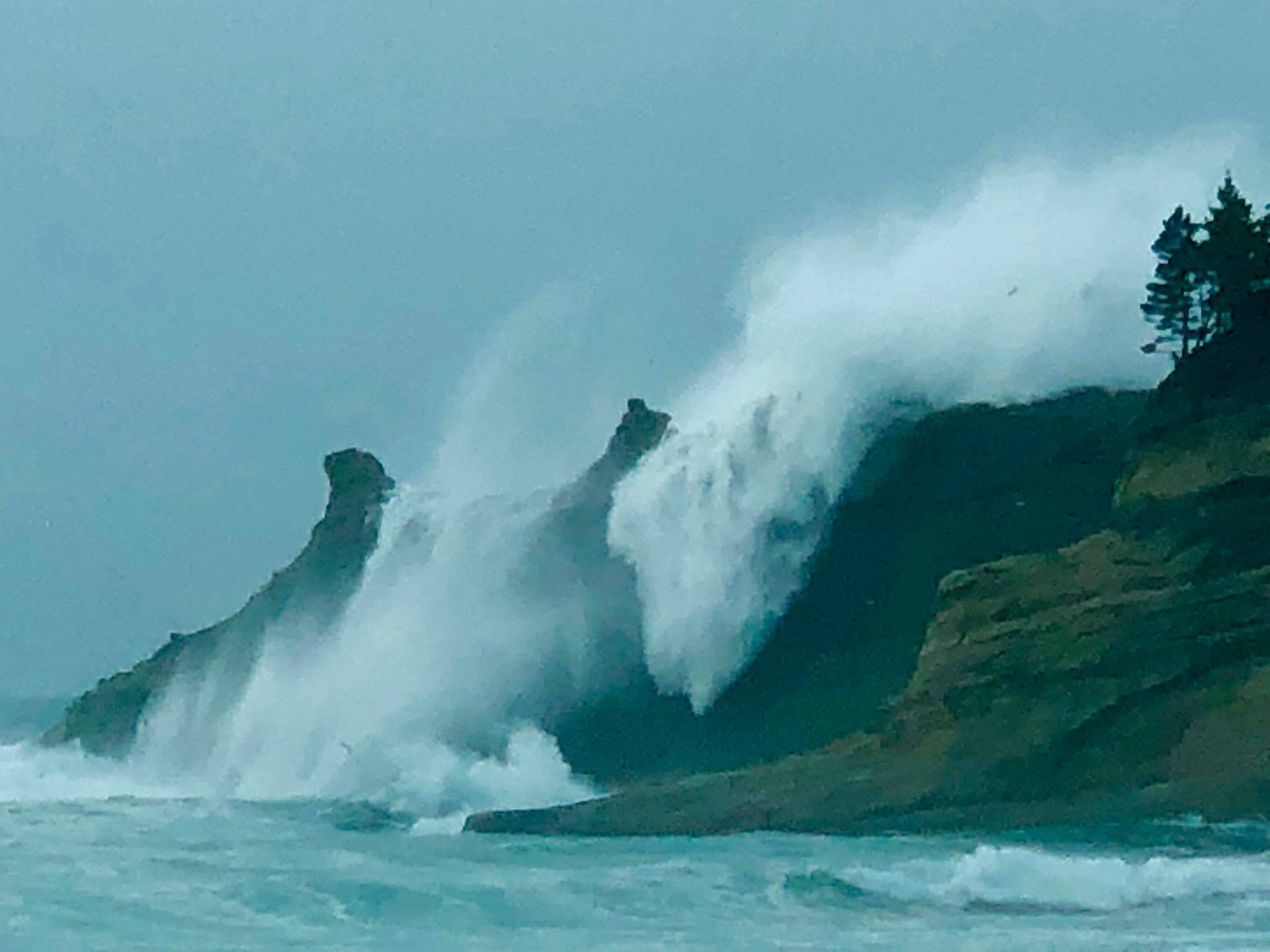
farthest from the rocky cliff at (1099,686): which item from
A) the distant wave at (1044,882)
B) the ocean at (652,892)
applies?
the distant wave at (1044,882)

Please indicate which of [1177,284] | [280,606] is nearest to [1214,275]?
[1177,284]

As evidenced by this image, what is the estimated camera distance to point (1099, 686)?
27734 millimetres

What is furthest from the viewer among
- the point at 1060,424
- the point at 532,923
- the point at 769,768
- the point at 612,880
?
the point at 1060,424

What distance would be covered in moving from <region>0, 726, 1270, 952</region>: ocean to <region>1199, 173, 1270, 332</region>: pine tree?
9669mm

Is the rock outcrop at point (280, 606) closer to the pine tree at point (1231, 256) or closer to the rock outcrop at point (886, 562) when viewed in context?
the rock outcrop at point (886, 562)

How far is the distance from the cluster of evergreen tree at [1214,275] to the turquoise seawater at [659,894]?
941cm

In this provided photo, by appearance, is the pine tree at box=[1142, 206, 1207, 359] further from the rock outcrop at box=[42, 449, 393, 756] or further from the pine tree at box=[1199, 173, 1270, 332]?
the rock outcrop at box=[42, 449, 393, 756]

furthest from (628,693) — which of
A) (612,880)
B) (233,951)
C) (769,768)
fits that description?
(233,951)

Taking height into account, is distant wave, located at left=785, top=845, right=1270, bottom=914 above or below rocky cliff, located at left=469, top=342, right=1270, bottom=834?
below

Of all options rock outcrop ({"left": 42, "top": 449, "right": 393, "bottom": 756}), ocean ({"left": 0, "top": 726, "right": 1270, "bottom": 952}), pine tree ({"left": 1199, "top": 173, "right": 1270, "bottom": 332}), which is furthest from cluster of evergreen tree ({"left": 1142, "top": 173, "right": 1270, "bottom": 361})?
rock outcrop ({"left": 42, "top": 449, "right": 393, "bottom": 756})

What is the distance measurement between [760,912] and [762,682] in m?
12.9

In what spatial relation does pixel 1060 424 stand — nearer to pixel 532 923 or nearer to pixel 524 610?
pixel 524 610

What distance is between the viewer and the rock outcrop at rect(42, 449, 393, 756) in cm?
4966

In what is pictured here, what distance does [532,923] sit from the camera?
21.8 meters
